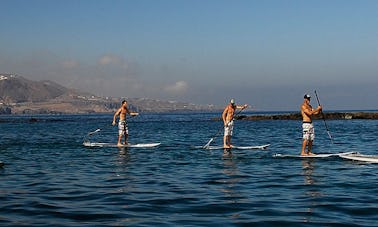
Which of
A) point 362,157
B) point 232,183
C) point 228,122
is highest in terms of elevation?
point 228,122

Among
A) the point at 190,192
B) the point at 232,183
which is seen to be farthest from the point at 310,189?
the point at 190,192

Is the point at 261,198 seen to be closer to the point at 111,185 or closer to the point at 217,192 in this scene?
the point at 217,192

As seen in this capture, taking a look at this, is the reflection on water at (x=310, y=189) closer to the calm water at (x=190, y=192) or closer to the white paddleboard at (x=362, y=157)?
the calm water at (x=190, y=192)

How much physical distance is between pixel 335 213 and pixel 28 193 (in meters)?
8.28

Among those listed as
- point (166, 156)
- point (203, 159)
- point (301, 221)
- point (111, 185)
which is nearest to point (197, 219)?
point (301, 221)

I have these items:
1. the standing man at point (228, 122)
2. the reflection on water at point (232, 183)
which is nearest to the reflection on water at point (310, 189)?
the reflection on water at point (232, 183)

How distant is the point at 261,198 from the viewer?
13.2 meters

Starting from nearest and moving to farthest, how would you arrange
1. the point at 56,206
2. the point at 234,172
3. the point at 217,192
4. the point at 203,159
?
the point at 56,206 → the point at 217,192 → the point at 234,172 → the point at 203,159

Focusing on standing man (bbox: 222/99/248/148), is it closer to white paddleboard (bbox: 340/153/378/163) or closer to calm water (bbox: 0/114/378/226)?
calm water (bbox: 0/114/378/226)

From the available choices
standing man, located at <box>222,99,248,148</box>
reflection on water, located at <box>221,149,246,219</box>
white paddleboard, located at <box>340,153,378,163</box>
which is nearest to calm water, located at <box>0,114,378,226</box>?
reflection on water, located at <box>221,149,246,219</box>

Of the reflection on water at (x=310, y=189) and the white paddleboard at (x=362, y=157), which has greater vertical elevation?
the white paddleboard at (x=362, y=157)

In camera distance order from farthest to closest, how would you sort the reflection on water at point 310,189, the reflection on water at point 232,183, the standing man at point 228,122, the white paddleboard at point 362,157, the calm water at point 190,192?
the standing man at point 228,122 → the white paddleboard at point 362,157 → the reflection on water at point 232,183 → the reflection on water at point 310,189 → the calm water at point 190,192

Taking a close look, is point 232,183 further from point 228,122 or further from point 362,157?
point 228,122

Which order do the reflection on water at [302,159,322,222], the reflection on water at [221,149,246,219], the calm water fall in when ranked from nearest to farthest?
the calm water < the reflection on water at [302,159,322,222] < the reflection on water at [221,149,246,219]
